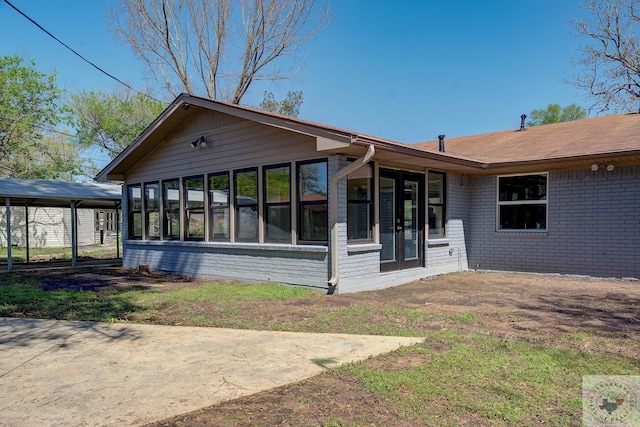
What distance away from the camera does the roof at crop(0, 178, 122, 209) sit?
11.2m

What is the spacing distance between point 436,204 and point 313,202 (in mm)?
3563

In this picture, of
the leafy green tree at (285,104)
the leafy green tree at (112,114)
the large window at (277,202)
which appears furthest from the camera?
the leafy green tree at (112,114)

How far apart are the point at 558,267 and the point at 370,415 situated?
825cm

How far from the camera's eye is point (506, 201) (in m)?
10.2

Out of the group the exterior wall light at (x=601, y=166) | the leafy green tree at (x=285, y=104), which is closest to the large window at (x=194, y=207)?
the exterior wall light at (x=601, y=166)

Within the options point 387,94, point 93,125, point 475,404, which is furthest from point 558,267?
point 93,125

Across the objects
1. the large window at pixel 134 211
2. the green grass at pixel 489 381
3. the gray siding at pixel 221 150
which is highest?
the gray siding at pixel 221 150

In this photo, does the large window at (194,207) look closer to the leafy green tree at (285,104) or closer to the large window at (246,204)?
the large window at (246,204)

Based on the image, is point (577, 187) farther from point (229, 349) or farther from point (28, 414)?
point (28, 414)

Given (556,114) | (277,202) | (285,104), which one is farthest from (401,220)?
(556,114)

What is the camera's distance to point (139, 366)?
12.5 ft

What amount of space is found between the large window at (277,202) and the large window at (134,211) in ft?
17.4

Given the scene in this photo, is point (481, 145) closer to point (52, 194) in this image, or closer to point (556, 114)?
point (52, 194)

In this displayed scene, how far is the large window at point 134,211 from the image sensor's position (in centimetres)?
1182
